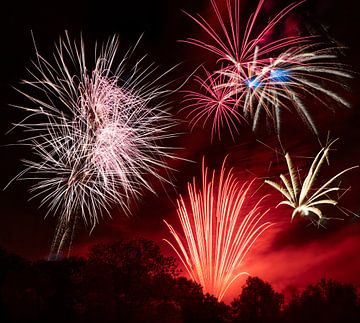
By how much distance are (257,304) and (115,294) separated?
12.0 meters

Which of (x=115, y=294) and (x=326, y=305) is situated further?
(x=326, y=305)

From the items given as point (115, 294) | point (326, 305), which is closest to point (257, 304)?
point (326, 305)

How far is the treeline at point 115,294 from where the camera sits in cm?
2450

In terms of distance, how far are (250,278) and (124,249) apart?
1094cm

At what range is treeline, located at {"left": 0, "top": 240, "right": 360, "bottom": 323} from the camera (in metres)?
24.5

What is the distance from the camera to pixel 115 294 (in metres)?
25.7

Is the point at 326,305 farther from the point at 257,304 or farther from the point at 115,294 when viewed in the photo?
the point at 115,294

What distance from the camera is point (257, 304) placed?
110ft

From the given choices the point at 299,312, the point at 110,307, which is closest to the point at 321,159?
the point at 110,307

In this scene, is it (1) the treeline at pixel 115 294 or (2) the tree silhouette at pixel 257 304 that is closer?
(1) the treeline at pixel 115 294

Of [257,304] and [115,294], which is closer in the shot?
[115,294]

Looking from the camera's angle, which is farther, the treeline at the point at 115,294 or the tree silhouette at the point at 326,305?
the tree silhouette at the point at 326,305

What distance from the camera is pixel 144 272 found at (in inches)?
1088

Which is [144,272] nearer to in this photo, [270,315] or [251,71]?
[270,315]
